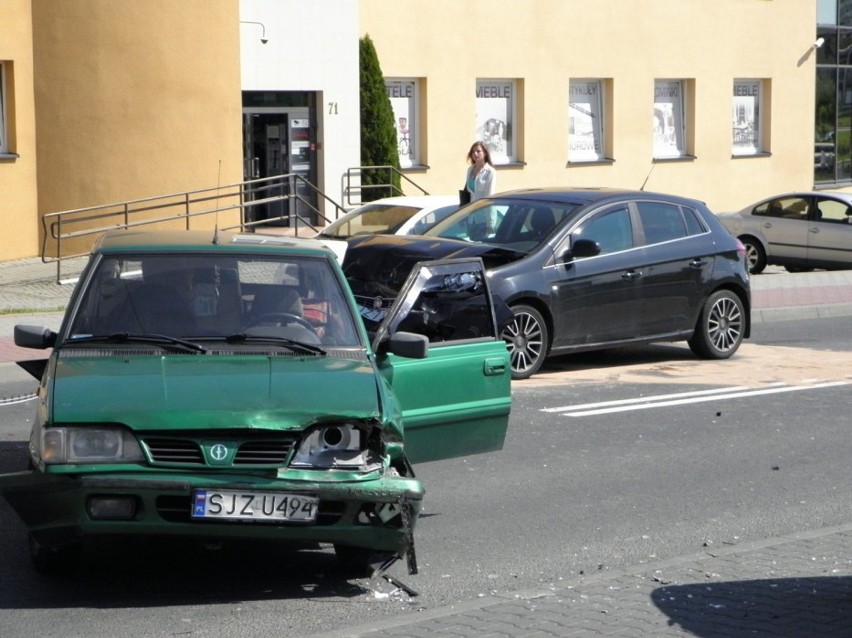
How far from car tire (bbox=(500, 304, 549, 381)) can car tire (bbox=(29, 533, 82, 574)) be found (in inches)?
246

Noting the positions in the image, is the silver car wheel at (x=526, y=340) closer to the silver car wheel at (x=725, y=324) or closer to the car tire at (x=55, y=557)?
the silver car wheel at (x=725, y=324)

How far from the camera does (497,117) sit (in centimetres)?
2791

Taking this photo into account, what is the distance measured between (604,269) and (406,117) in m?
14.4

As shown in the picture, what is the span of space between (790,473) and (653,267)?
4367 millimetres

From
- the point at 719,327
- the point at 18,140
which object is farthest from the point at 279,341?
→ the point at 18,140

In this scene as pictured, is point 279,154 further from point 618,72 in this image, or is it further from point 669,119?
point 669,119

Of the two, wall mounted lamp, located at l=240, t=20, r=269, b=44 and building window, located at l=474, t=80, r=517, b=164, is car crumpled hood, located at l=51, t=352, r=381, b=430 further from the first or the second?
building window, located at l=474, t=80, r=517, b=164

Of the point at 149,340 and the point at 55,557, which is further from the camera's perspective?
the point at 149,340

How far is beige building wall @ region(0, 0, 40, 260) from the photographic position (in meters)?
21.0

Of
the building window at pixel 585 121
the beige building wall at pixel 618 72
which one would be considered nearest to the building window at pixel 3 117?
the beige building wall at pixel 618 72

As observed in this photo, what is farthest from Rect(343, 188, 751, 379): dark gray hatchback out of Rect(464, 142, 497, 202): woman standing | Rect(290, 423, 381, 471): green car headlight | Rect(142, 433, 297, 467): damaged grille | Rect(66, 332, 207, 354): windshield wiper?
Rect(142, 433, 297, 467): damaged grille

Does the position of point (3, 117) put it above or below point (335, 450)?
above

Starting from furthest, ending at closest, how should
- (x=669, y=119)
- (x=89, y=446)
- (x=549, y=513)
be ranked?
1. (x=669, y=119)
2. (x=549, y=513)
3. (x=89, y=446)

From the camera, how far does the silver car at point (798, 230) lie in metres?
23.7
